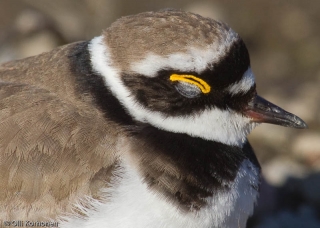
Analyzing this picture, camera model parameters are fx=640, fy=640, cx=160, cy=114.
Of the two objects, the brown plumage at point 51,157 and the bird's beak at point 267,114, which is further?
the bird's beak at point 267,114

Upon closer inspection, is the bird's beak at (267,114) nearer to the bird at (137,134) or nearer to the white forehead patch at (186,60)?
the bird at (137,134)

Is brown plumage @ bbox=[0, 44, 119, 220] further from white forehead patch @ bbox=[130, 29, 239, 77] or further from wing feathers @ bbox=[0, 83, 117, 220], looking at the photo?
white forehead patch @ bbox=[130, 29, 239, 77]

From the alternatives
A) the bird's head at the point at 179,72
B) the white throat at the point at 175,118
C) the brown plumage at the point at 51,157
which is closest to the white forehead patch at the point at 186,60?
the bird's head at the point at 179,72

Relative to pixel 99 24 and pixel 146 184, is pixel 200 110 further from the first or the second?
pixel 99 24

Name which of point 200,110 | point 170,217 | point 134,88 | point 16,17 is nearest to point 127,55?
point 134,88

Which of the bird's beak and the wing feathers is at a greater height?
the bird's beak

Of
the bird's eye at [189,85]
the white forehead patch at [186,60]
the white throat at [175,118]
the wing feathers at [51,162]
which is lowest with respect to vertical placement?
the wing feathers at [51,162]

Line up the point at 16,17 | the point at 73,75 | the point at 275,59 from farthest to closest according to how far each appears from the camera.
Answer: the point at 16,17, the point at 275,59, the point at 73,75

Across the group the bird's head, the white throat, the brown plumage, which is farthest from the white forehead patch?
the brown plumage
